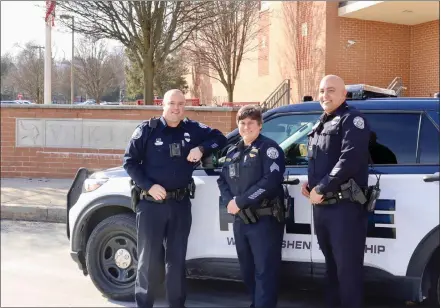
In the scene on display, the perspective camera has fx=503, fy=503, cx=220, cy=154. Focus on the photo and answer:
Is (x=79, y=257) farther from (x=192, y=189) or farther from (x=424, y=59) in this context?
(x=424, y=59)

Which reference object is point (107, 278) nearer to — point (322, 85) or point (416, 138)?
point (322, 85)

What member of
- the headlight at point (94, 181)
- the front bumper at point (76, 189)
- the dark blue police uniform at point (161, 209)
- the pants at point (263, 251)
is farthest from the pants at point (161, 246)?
the front bumper at point (76, 189)

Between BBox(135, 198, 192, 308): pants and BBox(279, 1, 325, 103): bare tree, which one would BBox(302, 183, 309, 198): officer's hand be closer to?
BBox(135, 198, 192, 308): pants

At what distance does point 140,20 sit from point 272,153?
29.3 feet

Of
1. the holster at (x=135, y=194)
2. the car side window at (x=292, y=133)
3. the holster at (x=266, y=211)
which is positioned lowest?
the holster at (x=266, y=211)

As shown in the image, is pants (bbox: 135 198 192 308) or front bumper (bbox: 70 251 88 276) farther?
front bumper (bbox: 70 251 88 276)

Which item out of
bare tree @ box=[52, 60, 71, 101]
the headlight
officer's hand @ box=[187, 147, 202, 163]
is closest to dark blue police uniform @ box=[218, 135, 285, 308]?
officer's hand @ box=[187, 147, 202, 163]

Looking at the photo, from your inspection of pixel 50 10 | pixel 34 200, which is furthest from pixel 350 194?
pixel 50 10

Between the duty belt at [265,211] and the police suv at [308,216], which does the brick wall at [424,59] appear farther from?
the duty belt at [265,211]

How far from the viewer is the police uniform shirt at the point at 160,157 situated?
3.96m

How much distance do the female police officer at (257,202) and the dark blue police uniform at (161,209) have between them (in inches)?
15.3

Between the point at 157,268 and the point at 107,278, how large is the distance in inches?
29.1

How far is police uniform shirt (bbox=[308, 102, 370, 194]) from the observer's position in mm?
3512

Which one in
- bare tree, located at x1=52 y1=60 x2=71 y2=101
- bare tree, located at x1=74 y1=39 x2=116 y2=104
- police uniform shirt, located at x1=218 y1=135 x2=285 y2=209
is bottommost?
police uniform shirt, located at x1=218 y1=135 x2=285 y2=209
